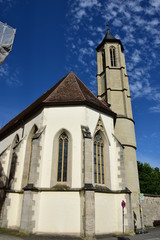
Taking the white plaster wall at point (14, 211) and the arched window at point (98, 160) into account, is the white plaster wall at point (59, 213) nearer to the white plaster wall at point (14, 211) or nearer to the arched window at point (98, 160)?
the arched window at point (98, 160)

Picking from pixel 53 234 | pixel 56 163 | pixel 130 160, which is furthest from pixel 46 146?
pixel 130 160

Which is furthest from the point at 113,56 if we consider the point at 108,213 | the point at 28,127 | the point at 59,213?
the point at 59,213

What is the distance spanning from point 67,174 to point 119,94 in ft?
35.6

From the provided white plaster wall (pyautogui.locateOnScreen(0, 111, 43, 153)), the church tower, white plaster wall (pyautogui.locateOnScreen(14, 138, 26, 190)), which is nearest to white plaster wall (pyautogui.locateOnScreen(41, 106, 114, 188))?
white plaster wall (pyautogui.locateOnScreen(0, 111, 43, 153))

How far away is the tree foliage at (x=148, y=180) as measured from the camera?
3494cm

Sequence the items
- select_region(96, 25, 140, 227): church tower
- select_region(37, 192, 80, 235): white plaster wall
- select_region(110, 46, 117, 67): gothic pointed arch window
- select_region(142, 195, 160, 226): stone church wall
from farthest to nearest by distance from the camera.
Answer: select_region(110, 46, 117, 67): gothic pointed arch window → select_region(142, 195, 160, 226): stone church wall → select_region(96, 25, 140, 227): church tower → select_region(37, 192, 80, 235): white plaster wall

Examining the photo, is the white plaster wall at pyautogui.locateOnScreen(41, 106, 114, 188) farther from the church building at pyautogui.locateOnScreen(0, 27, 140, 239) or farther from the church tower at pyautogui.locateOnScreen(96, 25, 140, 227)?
the church tower at pyautogui.locateOnScreen(96, 25, 140, 227)

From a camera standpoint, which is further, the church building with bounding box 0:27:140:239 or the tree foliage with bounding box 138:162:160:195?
the tree foliage with bounding box 138:162:160:195

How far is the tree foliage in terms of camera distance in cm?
3494

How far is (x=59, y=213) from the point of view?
10391 mm

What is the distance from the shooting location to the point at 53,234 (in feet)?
32.9

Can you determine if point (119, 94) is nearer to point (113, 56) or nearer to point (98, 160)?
point (113, 56)

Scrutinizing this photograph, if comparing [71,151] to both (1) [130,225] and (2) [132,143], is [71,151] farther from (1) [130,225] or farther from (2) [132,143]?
(2) [132,143]

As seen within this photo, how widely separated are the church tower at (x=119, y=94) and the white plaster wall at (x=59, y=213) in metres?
6.54
